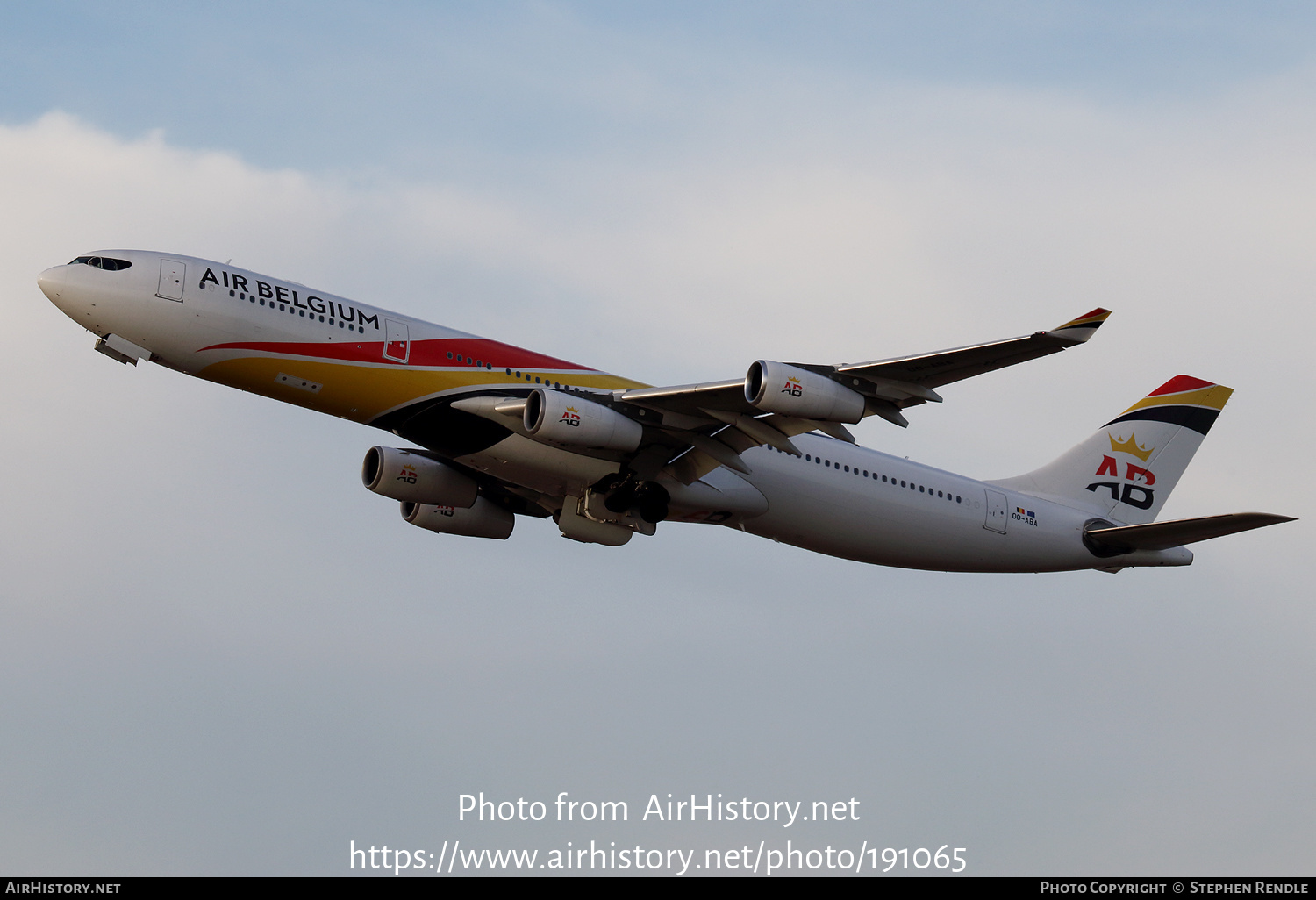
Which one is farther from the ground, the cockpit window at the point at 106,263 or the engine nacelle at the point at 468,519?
the cockpit window at the point at 106,263

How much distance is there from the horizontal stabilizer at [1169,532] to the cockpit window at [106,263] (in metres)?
27.5

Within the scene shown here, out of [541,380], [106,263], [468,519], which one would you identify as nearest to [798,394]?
[541,380]

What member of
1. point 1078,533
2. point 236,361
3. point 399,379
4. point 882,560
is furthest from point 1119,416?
point 236,361

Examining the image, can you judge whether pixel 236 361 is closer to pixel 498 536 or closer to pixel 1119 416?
pixel 498 536

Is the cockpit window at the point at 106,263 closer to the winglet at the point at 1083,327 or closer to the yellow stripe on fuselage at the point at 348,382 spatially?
the yellow stripe on fuselage at the point at 348,382

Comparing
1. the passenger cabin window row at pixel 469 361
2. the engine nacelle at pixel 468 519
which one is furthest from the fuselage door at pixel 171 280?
the engine nacelle at pixel 468 519

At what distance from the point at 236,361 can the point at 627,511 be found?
1026cm

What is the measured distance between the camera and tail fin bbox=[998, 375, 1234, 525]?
143ft

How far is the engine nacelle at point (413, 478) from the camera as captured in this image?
37.4 metres

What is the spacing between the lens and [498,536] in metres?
40.3

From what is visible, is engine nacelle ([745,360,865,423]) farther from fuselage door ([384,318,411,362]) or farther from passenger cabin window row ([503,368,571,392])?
fuselage door ([384,318,411,362])

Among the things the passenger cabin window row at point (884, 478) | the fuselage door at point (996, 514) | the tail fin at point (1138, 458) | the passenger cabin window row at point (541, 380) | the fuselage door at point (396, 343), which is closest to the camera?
the fuselage door at point (396, 343)

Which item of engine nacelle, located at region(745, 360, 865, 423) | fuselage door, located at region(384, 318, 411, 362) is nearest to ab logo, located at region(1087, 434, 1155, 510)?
→ engine nacelle, located at region(745, 360, 865, 423)

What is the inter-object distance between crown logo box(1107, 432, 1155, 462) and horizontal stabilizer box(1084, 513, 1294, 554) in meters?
3.38
